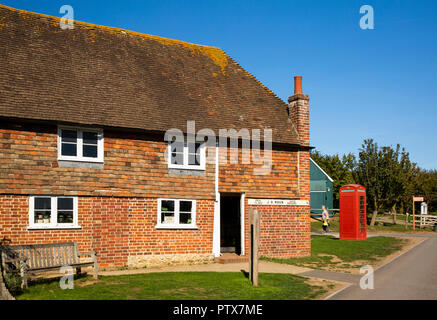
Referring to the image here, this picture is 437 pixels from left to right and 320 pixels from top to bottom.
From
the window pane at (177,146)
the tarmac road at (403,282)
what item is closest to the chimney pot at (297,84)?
the window pane at (177,146)

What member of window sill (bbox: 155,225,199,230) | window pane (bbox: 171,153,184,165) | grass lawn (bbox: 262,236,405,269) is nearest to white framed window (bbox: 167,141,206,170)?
window pane (bbox: 171,153,184,165)

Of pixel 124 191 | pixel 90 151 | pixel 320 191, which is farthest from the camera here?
pixel 320 191

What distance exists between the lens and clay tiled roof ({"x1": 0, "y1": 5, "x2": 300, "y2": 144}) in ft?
50.7

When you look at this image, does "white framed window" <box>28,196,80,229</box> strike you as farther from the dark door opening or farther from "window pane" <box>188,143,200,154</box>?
the dark door opening

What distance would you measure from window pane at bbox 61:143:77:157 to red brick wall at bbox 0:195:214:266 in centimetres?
161

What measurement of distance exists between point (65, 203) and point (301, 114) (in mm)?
10632

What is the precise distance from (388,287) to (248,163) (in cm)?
781

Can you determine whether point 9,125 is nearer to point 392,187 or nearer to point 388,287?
point 388,287

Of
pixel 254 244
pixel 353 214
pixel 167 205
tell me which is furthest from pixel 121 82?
pixel 353 214

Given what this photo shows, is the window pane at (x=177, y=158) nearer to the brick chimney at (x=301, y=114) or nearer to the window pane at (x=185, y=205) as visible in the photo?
the window pane at (x=185, y=205)

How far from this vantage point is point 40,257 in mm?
12148

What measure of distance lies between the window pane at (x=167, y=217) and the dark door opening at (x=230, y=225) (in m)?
3.56

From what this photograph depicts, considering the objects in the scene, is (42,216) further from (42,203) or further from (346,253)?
(346,253)
